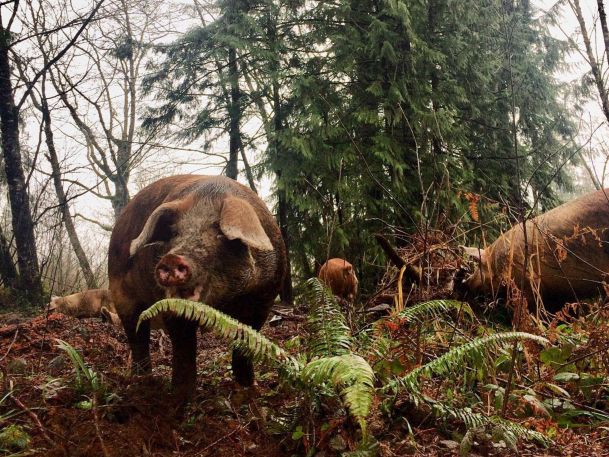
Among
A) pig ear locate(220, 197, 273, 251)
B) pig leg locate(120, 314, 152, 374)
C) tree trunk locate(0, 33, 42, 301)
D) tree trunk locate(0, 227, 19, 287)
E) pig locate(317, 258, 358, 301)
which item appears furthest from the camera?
tree trunk locate(0, 227, 19, 287)

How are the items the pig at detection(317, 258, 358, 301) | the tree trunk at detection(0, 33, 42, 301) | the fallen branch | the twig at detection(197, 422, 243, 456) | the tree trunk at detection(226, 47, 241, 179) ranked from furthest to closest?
the tree trunk at detection(226, 47, 241, 179), the tree trunk at detection(0, 33, 42, 301), the pig at detection(317, 258, 358, 301), the fallen branch, the twig at detection(197, 422, 243, 456)

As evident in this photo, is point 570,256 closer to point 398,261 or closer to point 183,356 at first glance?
point 398,261

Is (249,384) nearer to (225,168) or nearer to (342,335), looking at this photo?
(342,335)

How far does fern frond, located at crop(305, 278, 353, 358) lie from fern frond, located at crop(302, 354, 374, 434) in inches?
15.0

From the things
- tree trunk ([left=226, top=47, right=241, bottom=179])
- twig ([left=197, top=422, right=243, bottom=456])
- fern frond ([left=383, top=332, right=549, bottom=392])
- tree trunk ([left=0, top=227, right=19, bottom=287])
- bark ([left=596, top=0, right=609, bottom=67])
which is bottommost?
twig ([left=197, top=422, right=243, bottom=456])

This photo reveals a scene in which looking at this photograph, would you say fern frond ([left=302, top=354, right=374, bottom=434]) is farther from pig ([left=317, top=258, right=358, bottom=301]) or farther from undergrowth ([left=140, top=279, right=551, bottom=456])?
pig ([left=317, top=258, right=358, bottom=301])

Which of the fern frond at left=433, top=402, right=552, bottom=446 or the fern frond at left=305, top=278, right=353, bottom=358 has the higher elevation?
the fern frond at left=305, top=278, right=353, bottom=358

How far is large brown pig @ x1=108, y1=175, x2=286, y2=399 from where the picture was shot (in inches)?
131

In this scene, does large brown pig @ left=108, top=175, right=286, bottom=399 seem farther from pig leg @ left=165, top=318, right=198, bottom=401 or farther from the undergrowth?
the undergrowth

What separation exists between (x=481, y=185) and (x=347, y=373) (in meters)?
9.97

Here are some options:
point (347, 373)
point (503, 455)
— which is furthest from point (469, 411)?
point (347, 373)

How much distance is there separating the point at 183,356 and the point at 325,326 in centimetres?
113

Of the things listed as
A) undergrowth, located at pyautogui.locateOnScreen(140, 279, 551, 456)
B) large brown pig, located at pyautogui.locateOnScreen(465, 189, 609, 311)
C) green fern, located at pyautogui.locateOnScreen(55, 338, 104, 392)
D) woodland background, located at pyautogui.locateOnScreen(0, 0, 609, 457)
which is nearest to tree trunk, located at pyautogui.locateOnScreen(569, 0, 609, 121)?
woodland background, located at pyautogui.locateOnScreen(0, 0, 609, 457)

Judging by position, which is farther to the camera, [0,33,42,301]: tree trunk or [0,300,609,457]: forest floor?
[0,33,42,301]: tree trunk
